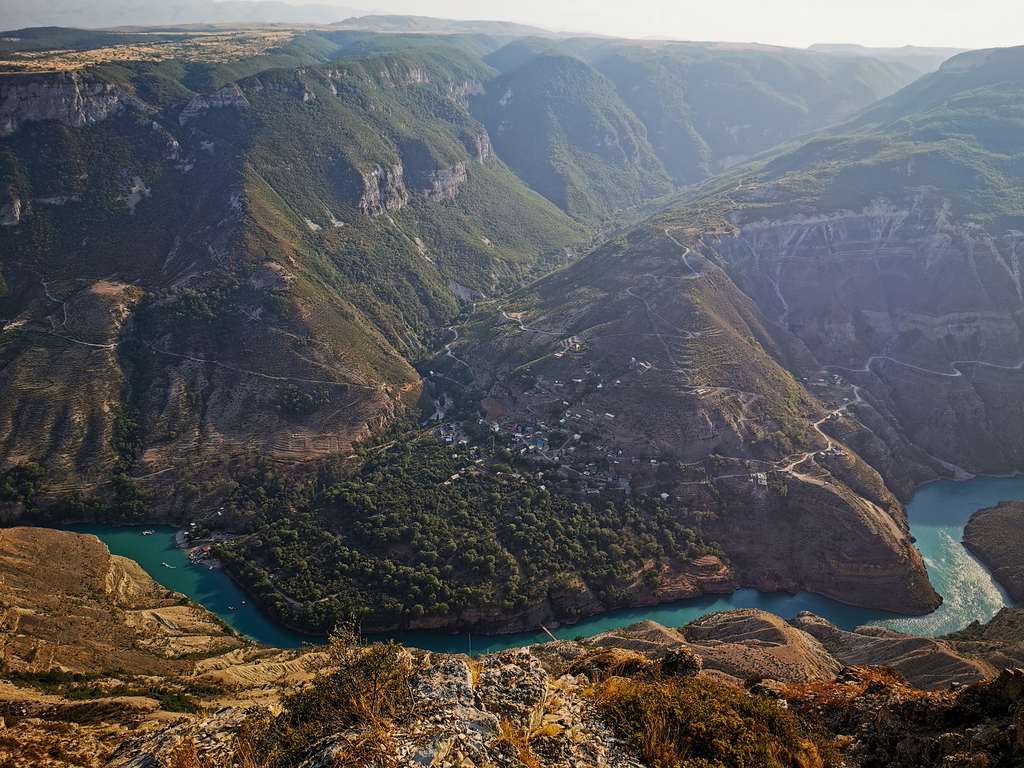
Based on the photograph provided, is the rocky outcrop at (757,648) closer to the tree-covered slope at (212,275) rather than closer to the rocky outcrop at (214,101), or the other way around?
the tree-covered slope at (212,275)

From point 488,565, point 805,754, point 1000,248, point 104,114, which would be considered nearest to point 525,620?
point 488,565

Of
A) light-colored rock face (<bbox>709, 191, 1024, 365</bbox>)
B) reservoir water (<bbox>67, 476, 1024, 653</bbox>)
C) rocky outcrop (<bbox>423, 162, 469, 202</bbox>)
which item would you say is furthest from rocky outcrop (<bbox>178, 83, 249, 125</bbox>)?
light-colored rock face (<bbox>709, 191, 1024, 365</bbox>)

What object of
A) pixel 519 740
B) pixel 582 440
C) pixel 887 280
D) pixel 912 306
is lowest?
pixel 582 440

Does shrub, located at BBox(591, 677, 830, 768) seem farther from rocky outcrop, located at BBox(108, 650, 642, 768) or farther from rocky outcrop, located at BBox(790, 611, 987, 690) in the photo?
rocky outcrop, located at BBox(790, 611, 987, 690)

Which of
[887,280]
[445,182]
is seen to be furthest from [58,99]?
[887,280]

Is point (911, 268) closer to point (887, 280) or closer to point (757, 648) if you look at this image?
point (887, 280)

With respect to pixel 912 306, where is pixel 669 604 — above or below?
below

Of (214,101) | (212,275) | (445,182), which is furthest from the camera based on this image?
(445,182)
